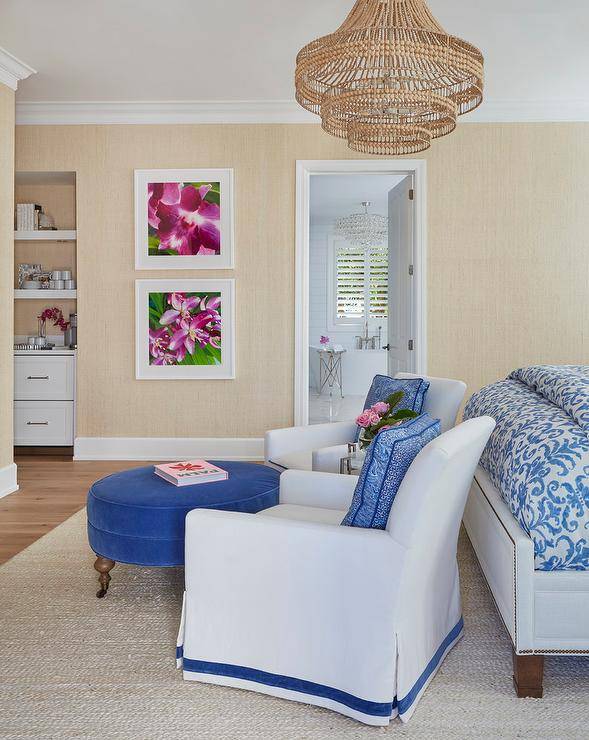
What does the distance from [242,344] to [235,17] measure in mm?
2396

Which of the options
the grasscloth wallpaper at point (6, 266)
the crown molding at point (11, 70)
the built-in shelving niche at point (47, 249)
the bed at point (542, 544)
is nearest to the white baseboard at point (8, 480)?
the grasscloth wallpaper at point (6, 266)

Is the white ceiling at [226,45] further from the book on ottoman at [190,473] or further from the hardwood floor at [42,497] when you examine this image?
the hardwood floor at [42,497]

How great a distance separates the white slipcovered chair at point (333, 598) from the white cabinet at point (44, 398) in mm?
3761

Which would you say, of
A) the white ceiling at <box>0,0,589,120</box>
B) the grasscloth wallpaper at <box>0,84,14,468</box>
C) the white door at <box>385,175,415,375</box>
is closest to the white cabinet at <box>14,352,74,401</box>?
the grasscloth wallpaper at <box>0,84,14,468</box>

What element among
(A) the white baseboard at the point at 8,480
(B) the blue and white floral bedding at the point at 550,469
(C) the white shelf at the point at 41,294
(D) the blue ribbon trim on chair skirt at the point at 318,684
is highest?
(C) the white shelf at the point at 41,294

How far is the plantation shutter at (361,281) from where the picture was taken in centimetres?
1062

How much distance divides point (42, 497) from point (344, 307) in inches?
275

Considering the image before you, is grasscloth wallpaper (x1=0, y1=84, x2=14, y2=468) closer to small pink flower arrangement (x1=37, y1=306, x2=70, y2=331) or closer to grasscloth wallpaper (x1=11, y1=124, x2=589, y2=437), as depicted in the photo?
grasscloth wallpaper (x1=11, y1=124, x2=589, y2=437)

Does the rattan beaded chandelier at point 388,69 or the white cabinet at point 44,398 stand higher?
the rattan beaded chandelier at point 388,69

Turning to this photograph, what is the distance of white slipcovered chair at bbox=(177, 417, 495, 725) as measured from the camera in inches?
70.7

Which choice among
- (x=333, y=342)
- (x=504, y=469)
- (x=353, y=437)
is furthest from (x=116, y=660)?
(x=333, y=342)

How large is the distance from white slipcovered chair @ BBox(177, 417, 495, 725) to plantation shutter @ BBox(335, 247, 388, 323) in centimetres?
859

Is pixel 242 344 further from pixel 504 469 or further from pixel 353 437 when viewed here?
pixel 504 469

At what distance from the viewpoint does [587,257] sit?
524cm
